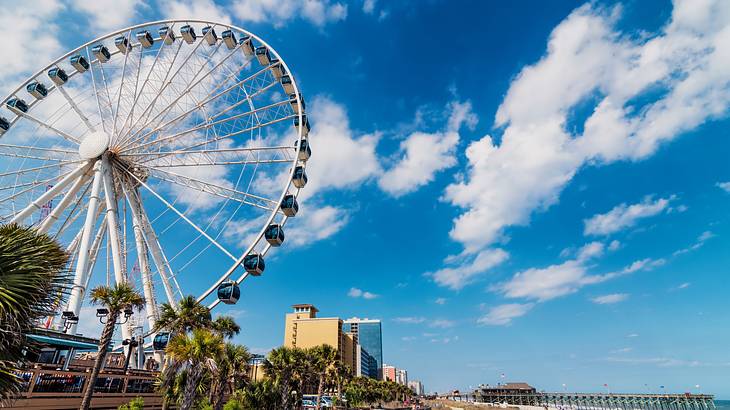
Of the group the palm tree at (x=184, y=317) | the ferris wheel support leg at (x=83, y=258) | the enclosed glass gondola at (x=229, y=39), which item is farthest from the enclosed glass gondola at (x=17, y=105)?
the palm tree at (x=184, y=317)

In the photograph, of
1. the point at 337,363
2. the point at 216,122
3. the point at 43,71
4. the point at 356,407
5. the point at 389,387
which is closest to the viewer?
the point at 216,122

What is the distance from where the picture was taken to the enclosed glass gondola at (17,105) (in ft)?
118

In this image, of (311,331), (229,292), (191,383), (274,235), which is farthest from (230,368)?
(311,331)

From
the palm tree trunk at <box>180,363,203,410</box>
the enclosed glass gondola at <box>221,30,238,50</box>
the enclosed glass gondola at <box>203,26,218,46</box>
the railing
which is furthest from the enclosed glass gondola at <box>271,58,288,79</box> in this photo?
the railing

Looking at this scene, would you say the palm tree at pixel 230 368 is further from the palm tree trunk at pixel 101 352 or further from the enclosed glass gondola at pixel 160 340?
the palm tree trunk at pixel 101 352

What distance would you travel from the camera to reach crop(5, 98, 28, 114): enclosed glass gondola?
35.9 m

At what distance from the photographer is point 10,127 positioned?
36031mm

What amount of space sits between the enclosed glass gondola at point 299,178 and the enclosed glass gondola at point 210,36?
49.7 feet

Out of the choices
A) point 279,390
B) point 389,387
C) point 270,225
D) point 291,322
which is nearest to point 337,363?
point 279,390

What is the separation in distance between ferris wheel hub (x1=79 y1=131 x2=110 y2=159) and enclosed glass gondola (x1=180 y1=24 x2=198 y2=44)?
36.4 ft

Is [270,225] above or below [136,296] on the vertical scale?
above

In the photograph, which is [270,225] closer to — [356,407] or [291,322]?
[356,407]

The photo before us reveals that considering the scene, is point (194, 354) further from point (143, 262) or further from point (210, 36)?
point (210, 36)

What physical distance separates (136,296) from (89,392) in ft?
17.8
